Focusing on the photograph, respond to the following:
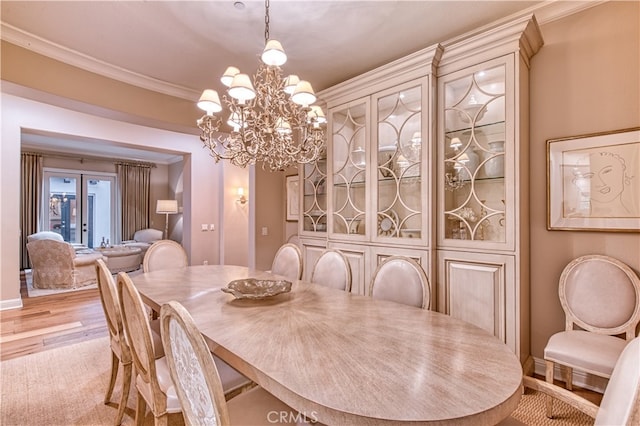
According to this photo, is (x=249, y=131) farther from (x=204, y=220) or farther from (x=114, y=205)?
(x=114, y=205)

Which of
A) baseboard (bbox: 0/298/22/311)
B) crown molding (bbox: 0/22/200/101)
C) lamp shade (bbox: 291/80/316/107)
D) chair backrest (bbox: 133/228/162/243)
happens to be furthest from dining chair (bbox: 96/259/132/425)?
chair backrest (bbox: 133/228/162/243)

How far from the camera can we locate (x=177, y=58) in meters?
2.83

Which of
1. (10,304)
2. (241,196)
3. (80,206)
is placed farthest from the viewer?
(80,206)

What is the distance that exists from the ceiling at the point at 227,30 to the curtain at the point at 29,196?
18.3 ft

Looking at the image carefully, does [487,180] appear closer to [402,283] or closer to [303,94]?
[402,283]

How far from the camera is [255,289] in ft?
6.51

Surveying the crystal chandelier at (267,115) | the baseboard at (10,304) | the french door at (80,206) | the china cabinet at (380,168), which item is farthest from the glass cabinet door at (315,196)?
the french door at (80,206)

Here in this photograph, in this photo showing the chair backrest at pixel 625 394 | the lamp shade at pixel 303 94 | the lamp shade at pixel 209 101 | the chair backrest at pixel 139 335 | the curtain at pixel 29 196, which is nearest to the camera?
the chair backrest at pixel 625 394

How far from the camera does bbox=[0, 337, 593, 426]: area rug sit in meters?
1.88

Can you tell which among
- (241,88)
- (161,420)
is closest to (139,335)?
(161,420)

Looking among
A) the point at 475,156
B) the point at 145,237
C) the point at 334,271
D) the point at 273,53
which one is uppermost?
the point at 273,53

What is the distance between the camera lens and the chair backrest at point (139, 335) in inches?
51.9

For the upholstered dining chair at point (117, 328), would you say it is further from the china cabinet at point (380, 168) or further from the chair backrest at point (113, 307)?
the china cabinet at point (380, 168)

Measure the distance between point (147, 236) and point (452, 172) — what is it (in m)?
7.54
